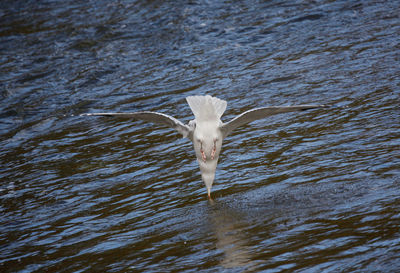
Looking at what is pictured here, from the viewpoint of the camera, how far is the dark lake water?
6.14 m

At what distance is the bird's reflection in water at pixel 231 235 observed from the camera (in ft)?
18.8

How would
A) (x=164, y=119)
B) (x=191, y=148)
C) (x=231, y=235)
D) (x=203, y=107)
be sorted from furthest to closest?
(x=191, y=148), (x=164, y=119), (x=203, y=107), (x=231, y=235)

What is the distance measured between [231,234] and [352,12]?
29.6 feet

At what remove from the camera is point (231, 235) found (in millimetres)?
6367

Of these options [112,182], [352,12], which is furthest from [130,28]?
[112,182]

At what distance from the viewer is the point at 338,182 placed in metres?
7.05

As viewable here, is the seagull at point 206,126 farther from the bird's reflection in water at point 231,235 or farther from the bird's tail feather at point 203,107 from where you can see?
the bird's reflection in water at point 231,235

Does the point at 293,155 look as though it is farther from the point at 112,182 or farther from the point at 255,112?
the point at 112,182

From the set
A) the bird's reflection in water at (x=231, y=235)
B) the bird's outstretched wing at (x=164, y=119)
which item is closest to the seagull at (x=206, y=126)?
the bird's outstretched wing at (x=164, y=119)

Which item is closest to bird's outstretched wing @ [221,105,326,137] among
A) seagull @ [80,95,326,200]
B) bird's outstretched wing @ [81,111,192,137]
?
seagull @ [80,95,326,200]

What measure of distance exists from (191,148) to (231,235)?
3.04 metres

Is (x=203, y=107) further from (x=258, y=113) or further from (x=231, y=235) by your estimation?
(x=231, y=235)

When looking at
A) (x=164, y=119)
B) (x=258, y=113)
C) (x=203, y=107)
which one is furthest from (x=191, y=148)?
(x=258, y=113)

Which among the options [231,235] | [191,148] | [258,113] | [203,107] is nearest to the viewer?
[231,235]
